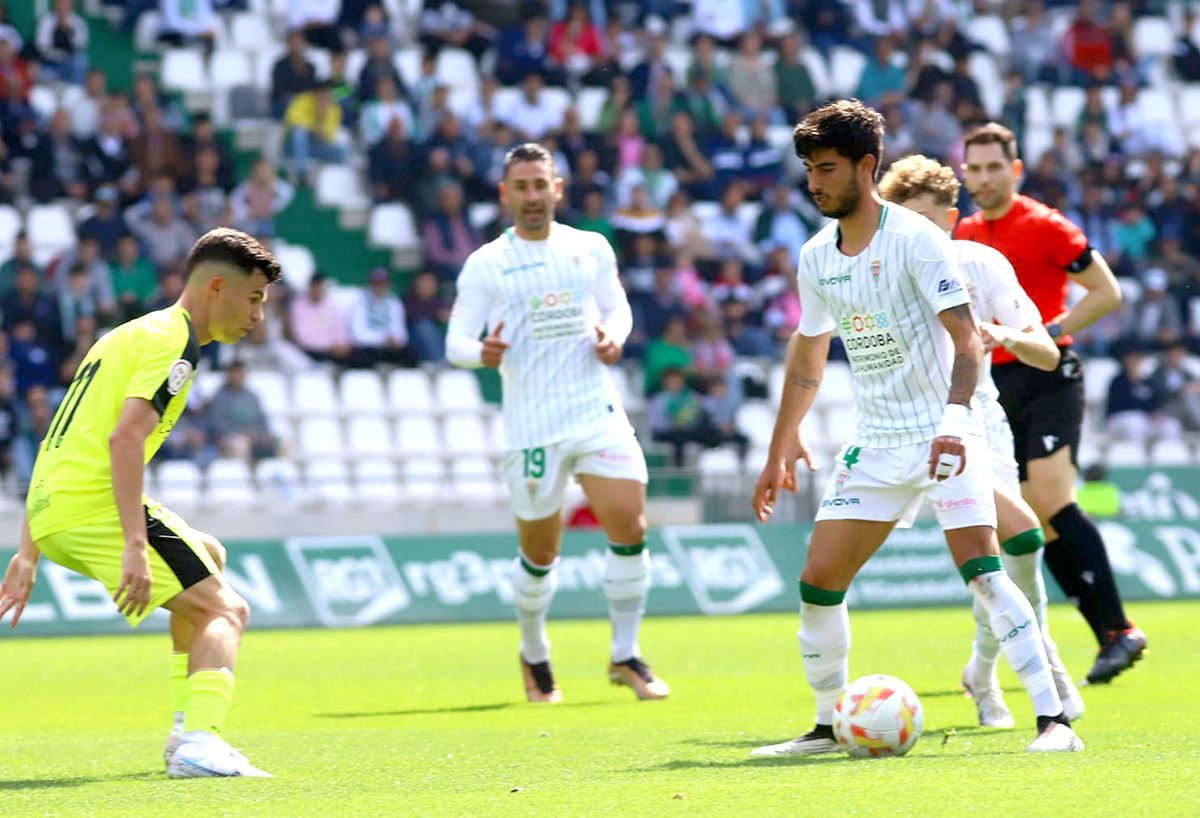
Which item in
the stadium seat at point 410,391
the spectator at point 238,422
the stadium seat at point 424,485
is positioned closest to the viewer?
the stadium seat at point 424,485

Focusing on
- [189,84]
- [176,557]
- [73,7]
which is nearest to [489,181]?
[189,84]

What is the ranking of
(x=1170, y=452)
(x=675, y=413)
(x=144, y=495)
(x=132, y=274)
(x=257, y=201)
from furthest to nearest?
(x=257, y=201)
(x=1170, y=452)
(x=675, y=413)
(x=132, y=274)
(x=144, y=495)

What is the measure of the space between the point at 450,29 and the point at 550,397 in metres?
14.0

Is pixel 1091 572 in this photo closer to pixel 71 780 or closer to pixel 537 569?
pixel 537 569

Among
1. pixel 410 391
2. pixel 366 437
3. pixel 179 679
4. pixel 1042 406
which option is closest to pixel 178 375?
pixel 179 679

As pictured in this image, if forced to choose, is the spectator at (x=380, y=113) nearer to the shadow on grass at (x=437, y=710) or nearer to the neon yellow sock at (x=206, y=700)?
the shadow on grass at (x=437, y=710)

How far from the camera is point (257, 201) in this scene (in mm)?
20344

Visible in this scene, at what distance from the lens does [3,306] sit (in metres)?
18.1

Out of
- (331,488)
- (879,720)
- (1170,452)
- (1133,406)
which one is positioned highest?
(879,720)

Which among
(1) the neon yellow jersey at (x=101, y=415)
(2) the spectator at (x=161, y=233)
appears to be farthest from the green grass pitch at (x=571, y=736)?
(2) the spectator at (x=161, y=233)

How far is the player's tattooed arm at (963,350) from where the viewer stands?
6402 millimetres

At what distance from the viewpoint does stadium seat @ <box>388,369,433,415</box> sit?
19219 millimetres

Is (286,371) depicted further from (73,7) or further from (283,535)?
(73,7)

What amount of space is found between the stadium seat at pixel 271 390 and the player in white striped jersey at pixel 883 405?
12.0m
